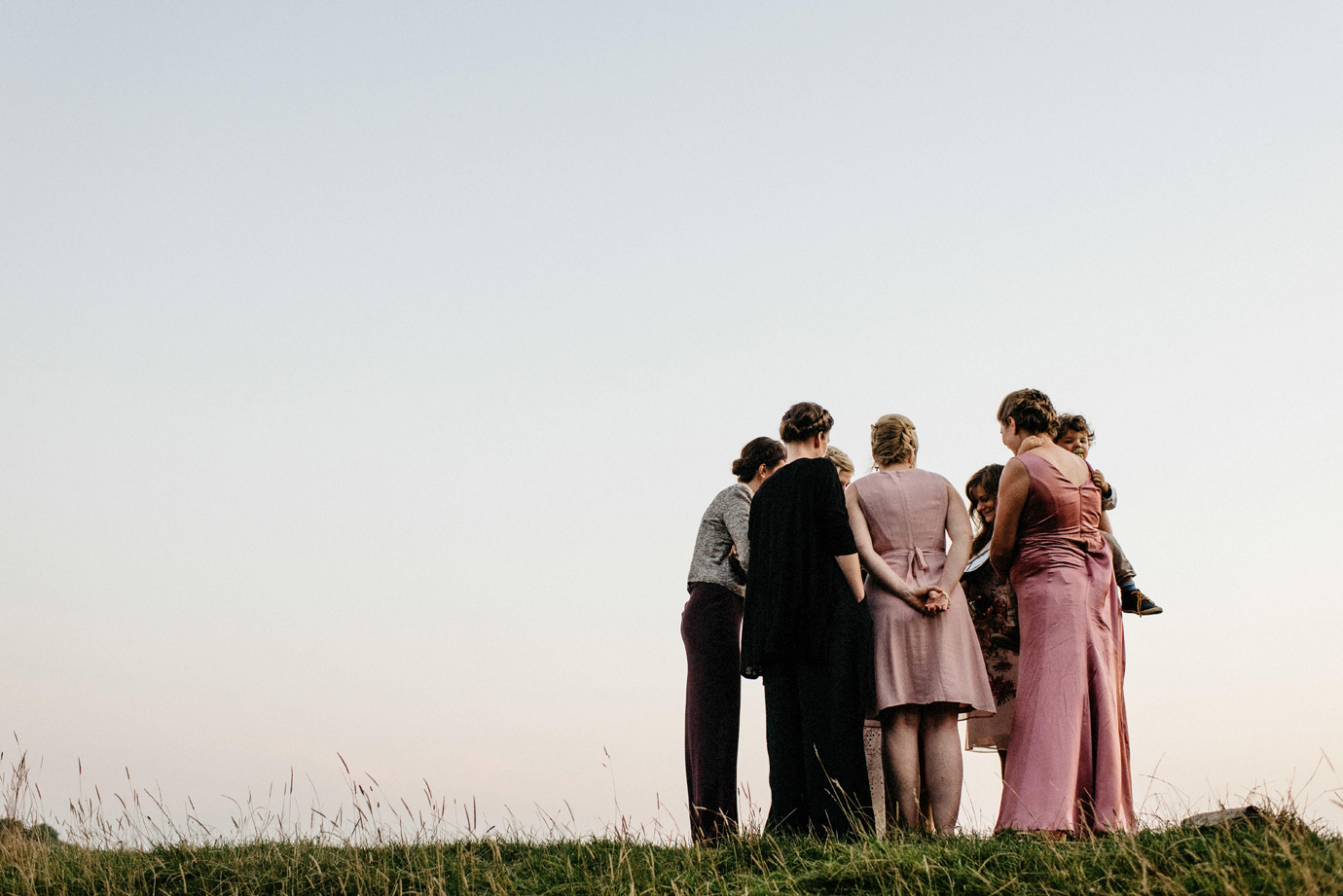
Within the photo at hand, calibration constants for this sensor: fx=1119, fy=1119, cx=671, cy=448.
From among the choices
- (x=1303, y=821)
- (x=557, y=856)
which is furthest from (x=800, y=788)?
(x=1303, y=821)

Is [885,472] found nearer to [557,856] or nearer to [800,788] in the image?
[800,788]

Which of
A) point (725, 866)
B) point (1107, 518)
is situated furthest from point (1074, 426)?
point (725, 866)

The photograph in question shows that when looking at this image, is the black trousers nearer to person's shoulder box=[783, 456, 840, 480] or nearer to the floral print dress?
person's shoulder box=[783, 456, 840, 480]

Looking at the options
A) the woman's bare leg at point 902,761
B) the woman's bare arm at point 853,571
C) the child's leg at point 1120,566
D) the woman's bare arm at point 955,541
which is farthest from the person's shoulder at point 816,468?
the child's leg at point 1120,566

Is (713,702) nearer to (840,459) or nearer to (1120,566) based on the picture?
(840,459)

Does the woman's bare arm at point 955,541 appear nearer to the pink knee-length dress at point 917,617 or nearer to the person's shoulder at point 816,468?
the pink knee-length dress at point 917,617

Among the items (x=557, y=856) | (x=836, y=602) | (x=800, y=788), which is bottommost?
(x=557, y=856)

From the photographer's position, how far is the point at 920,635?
6.81m

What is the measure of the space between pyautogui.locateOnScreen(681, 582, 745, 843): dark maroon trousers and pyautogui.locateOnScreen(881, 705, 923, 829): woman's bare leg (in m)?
1.08

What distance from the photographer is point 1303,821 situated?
5.64 meters

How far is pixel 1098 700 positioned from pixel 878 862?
205cm

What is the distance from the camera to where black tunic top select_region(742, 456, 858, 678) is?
6.87m

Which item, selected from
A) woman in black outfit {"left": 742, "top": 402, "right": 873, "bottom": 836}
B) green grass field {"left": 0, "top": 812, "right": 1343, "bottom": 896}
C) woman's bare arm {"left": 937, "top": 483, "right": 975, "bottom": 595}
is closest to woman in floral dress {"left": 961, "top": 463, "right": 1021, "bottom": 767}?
woman's bare arm {"left": 937, "top": 483, "right": 975, "bottom": 595}

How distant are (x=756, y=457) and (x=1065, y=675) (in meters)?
2.44
